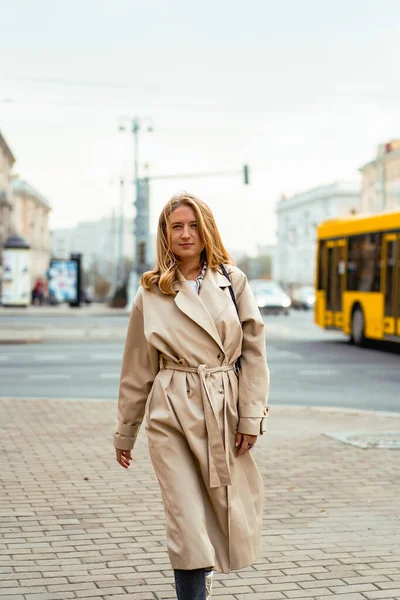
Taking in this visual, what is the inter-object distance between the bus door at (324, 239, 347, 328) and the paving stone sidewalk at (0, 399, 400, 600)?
49.9 ft

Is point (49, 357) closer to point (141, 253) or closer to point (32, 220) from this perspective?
point (141, 253)

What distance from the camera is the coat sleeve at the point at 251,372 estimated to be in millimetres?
4211

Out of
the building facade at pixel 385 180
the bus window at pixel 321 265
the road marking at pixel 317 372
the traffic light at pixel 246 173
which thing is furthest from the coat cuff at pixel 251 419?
the building facade at pixel 385 180

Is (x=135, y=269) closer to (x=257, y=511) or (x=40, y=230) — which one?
(x=257, y=511)

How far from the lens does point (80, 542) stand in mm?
5824

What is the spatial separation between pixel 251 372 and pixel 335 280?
853 inches

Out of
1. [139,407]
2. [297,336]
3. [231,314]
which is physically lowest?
[297,336]

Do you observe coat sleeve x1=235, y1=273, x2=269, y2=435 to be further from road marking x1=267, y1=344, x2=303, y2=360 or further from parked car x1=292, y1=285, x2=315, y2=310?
parked car x1=292, y1=285, x2=315, y2=310

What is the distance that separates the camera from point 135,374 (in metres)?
4.35

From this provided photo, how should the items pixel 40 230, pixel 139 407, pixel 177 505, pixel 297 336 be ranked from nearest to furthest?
pixel 177 505 < pixel 139 407 < pixel 297 336 < pixel 40 230

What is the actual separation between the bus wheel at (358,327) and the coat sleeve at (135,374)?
777 inches

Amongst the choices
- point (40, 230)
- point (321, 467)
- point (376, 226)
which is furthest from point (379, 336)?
point (40, 230)

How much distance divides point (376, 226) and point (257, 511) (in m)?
19.6

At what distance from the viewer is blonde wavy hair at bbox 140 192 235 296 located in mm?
4277
